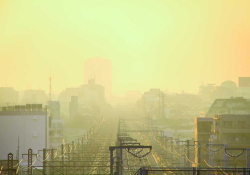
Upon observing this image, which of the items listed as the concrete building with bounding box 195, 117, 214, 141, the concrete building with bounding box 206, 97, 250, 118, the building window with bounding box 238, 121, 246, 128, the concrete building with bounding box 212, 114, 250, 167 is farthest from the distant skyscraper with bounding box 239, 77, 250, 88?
the building window with bounding box 238, 121, 246, 128

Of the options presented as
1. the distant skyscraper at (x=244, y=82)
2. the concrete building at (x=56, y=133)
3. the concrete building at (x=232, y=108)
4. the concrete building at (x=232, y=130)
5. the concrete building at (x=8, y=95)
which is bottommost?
the concrete building at (x=56, y=133)

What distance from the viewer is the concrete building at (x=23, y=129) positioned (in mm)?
35312

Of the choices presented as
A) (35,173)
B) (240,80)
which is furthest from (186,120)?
(240,80)

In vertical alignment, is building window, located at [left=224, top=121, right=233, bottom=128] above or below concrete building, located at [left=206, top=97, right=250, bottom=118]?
below

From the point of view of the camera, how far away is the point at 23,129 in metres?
35.8

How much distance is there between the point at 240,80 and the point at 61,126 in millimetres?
94665

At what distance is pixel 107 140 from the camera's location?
135 feet

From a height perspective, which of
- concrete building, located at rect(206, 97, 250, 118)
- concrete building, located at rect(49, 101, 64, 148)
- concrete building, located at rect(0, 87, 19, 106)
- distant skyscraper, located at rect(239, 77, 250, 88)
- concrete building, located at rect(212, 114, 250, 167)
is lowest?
concrete building, located at rect(49, 101, 64, 148)

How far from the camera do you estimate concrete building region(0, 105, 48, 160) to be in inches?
1390

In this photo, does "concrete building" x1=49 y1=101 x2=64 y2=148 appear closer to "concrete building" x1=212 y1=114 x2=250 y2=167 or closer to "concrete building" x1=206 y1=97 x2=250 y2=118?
"concrete building" x1=212 y1=114 x2=250 y2=167

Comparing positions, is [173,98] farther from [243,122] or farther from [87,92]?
[243,122]

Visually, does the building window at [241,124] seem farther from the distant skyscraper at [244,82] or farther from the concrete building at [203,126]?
the distant skyscraper at [244,82]

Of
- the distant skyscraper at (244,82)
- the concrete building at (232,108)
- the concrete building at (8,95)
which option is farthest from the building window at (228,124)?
the distant skyscraper at (244,82)

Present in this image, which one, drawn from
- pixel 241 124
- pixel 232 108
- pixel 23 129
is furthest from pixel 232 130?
pixel 232 108
